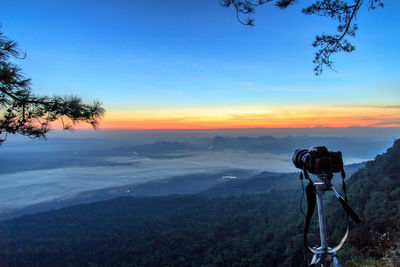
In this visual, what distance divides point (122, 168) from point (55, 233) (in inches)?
5848

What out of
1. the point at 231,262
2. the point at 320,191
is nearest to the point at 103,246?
the point at 231,262

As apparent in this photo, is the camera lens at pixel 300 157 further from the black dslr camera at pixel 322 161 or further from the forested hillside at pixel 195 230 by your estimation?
the forested hillside at pixel 195 230

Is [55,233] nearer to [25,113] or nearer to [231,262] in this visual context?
[231,262]

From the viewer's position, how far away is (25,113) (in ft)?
10.3

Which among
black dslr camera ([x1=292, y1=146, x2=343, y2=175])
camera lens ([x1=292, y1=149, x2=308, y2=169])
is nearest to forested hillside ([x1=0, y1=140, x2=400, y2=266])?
camera lens ([x1=292, y1=149, x2=308, y2=169])

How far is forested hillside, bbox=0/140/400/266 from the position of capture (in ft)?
55.1

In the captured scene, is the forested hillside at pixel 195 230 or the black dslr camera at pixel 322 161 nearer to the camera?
the black dslr camera at pixel 322 161

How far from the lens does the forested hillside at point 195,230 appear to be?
16797mm

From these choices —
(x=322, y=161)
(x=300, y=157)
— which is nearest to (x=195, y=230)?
(x=300, y=157)

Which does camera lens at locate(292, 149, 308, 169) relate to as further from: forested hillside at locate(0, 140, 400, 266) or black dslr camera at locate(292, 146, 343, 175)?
forested hillside at locate(0, 140, 400, 266)

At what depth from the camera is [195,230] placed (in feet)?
116

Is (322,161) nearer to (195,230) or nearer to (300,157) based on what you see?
(300,157)

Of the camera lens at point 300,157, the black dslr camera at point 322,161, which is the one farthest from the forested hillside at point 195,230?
the black dslr camera at point 322,161

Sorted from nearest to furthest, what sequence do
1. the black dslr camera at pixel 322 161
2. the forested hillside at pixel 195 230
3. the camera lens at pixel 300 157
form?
the black dslr camera at pixel 322 161
the camera lens at pixel 300 157
the forested hillside at pixel 195 230
